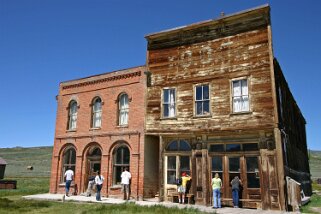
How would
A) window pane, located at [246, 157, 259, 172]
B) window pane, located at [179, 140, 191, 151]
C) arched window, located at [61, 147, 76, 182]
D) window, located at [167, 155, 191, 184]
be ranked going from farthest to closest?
arched window, located at [61, 147, 76, 182] < window pane, located at [179, 140, 191, 151] < window, located at [167, 155, 191, 184] < window pane, located at [246, 157, 259, 172]

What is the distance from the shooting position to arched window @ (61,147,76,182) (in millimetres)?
21281

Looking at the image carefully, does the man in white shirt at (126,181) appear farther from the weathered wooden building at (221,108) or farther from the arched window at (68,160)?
the arched window at (68,160)

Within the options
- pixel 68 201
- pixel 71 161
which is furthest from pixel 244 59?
pixel 71 161

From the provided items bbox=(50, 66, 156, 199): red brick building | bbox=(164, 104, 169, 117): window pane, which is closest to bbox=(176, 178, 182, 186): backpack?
bbox=(50, 66, 156, 199): red brick building

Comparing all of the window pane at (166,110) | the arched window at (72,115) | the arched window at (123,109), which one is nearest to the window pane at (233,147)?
the window pane at (166,110)

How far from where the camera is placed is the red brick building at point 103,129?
18.5 meters

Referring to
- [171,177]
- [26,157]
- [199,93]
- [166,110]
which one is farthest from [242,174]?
[26,157]

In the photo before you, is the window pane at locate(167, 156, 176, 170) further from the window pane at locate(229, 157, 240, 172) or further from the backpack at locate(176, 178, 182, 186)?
the window pane at locate(229, 157, 240, 172)

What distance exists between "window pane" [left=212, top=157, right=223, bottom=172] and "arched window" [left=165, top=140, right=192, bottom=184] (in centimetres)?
A: 141

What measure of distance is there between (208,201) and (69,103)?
12460mm

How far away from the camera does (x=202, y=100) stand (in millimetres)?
16469

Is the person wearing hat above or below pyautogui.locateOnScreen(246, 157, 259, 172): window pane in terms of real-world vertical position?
below

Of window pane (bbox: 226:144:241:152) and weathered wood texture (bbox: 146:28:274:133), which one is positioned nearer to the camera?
weathered wood texture (bbox: 146:28:274:133)

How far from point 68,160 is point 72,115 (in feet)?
10.6
